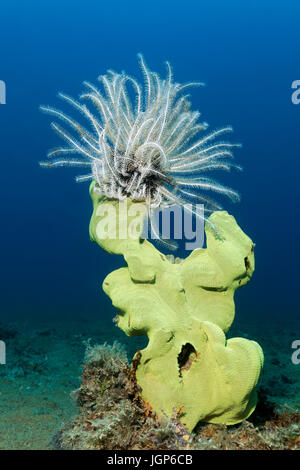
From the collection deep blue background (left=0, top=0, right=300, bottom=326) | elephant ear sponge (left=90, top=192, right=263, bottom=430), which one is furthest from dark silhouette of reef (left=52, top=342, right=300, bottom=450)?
deep blue background (left=0, top=0, right=300, bottom=326)

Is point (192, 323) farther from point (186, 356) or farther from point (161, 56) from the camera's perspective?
point (161, 56)

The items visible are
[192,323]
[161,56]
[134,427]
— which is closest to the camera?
[134,427]

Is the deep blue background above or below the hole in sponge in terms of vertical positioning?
above

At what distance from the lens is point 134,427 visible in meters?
3.64

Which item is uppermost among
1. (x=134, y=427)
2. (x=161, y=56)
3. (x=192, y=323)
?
(x=161, y=56)

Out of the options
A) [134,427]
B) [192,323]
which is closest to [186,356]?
[192,323]

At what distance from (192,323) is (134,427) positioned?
1.35 metres

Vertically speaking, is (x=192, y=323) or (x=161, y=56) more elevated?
(x=161, y=56)

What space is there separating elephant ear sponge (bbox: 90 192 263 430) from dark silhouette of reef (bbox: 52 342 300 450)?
0.16 m

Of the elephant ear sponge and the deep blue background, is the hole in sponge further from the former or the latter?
the deep blue background

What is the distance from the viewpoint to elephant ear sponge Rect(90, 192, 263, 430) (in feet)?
12.6

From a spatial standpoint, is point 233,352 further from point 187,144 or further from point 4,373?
point 4,373

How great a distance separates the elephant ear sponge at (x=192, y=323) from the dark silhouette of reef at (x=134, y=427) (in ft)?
0.54

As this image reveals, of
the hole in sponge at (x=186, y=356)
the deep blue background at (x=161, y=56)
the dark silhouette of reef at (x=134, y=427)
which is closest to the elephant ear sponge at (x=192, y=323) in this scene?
the hole in sponge at (x=186, y=356)
